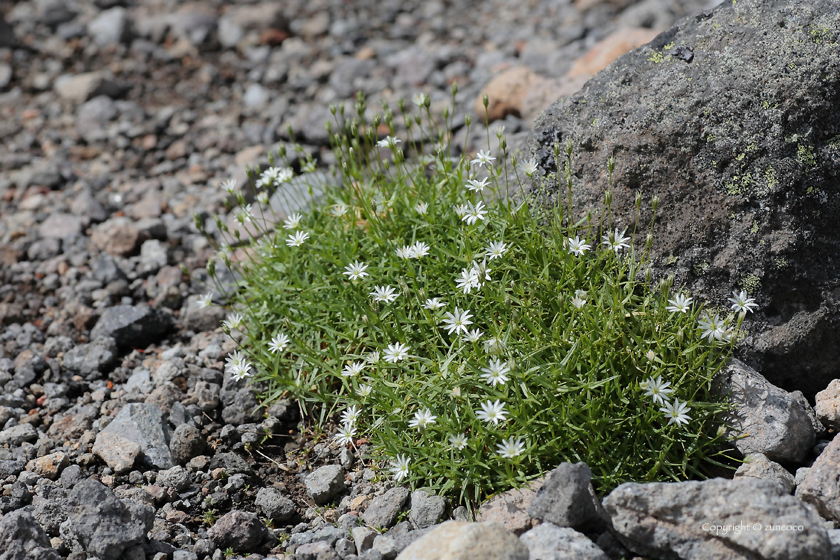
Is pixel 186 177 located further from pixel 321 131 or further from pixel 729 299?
pixel 729 299

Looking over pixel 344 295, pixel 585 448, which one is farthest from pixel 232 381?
pixel 585 448

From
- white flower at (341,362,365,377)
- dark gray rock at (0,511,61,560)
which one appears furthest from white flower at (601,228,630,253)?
dark gray rock at (0,511,61,560)

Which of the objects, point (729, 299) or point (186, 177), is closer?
point (729, 299)

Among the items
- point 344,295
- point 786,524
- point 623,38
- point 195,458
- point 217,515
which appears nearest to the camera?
point 786,524

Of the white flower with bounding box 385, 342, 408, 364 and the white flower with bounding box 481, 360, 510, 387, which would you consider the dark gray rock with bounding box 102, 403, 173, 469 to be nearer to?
the white flower with bounding box 385, 342, 408, 364

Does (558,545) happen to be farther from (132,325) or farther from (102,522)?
(132,325)

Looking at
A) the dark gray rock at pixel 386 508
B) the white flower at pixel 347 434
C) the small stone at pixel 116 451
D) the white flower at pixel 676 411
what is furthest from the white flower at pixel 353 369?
the white flower at pixel 676 411
